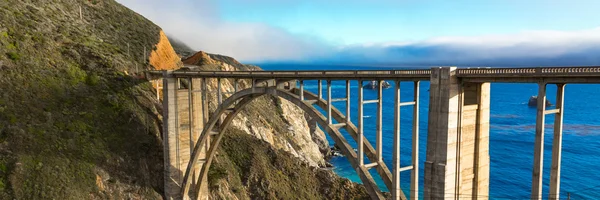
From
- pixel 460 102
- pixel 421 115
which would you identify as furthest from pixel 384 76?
pixel 421 115

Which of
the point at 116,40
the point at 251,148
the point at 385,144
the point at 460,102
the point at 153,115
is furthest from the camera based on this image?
the point at 385,144

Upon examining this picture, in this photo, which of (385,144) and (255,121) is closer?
(255,121)

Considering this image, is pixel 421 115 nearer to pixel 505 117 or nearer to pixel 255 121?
pixel 505 117

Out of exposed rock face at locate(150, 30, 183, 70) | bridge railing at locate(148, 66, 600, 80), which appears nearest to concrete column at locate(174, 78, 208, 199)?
bridge railing at locate(148, 66, 600, 80)

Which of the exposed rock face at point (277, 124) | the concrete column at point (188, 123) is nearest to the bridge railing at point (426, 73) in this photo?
the concrete column at point (188, 123)

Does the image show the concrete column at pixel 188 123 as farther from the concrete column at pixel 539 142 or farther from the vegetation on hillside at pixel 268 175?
the concrete column at pixel 539 142

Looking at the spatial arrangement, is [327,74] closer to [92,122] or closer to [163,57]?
[92,122]
